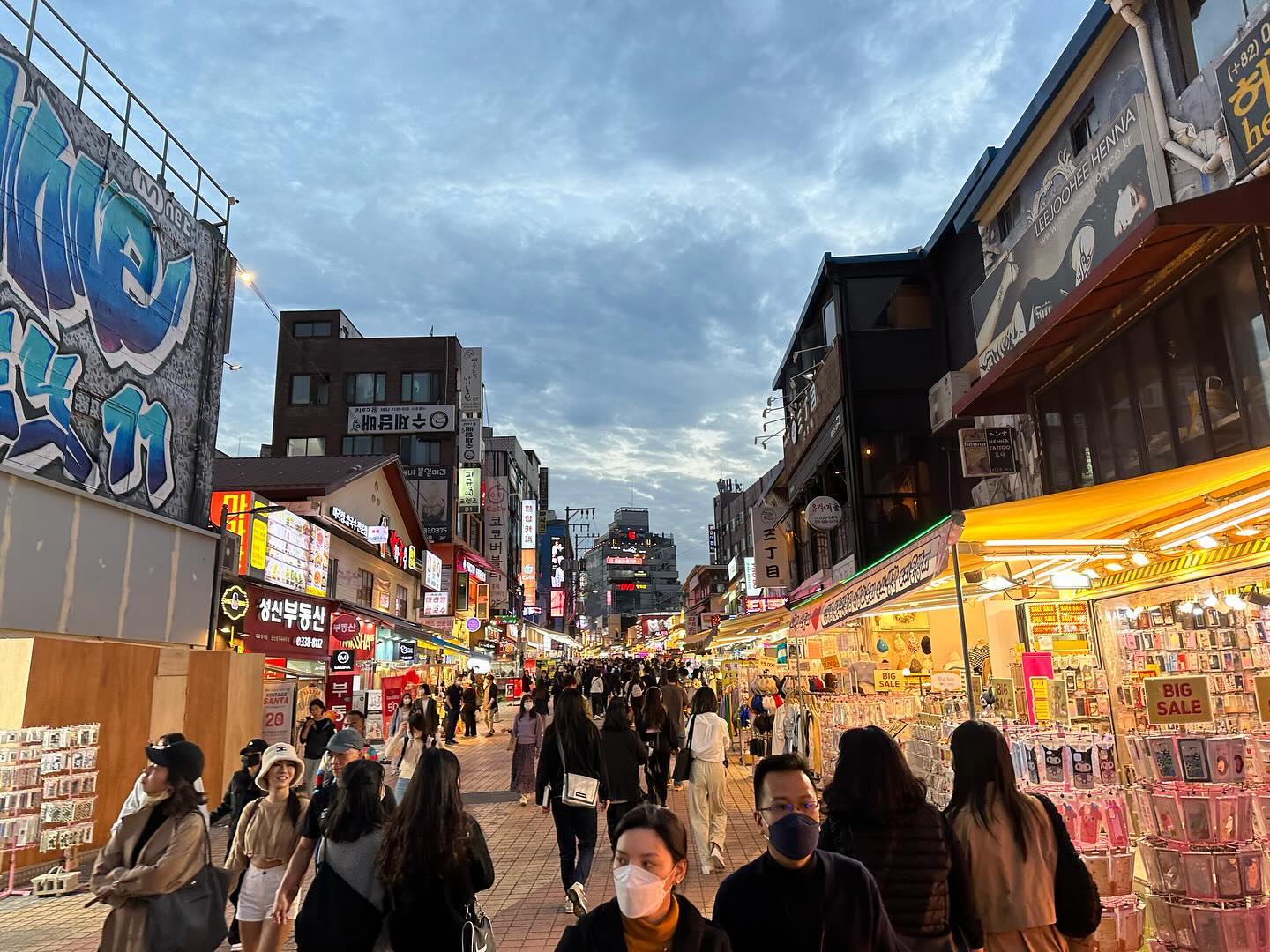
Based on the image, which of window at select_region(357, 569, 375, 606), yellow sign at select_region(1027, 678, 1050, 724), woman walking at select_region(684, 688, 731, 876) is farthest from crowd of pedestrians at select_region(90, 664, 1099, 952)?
window at select_region(357, 569, 375, 606)

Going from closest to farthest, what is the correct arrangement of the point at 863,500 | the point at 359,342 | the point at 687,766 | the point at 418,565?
the point at 687,766, the point at 863,500, the point at 418,565, the point at 359,342

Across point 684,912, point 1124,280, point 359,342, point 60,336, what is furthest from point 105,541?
point 359,342

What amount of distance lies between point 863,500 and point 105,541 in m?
16.9

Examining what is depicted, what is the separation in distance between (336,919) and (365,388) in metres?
49.5

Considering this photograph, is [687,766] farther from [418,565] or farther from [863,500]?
[418,565]

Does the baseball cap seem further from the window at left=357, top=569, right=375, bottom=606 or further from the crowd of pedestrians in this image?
the window at left=357, top=569, right=375, bottom=606

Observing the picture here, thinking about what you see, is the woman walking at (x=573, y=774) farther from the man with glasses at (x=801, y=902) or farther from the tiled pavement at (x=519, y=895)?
the man with glasses at (x=801, y=902)

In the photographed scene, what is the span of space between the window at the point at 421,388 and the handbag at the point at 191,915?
47492 mm

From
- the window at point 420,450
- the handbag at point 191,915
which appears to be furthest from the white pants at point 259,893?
the window at point 420,450

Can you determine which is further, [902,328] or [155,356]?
[902,328]

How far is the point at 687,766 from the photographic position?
30.5ft

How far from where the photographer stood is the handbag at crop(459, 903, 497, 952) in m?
3.46

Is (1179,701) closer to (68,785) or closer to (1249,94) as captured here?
(1249,94)

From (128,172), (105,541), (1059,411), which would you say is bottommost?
(105,541)
